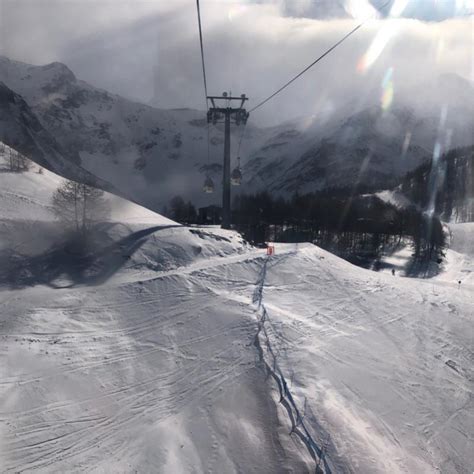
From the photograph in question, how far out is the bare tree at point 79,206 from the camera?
78.3 feet

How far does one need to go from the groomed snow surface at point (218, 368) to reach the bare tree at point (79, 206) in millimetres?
1713

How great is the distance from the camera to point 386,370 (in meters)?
13.8

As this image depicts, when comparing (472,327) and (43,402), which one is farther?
(472,327)

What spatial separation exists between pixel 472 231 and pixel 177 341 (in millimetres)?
97121

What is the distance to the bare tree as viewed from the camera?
23.9m

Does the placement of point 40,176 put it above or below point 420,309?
above

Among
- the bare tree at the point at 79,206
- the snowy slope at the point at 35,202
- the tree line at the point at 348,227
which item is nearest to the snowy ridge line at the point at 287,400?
the bare tree at the point at 79,206

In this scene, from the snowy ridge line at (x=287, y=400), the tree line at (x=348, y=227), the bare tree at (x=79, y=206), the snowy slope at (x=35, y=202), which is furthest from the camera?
the tree line at (x=348, y=227)

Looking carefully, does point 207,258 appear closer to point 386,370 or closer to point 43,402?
point 386,370

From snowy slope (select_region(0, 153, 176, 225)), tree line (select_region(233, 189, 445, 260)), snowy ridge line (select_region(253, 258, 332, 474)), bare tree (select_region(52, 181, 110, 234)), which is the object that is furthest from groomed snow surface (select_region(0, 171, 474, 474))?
tree line (select_region(233, 189, 445, 260))

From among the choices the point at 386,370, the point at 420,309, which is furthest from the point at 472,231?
the point at 386,370

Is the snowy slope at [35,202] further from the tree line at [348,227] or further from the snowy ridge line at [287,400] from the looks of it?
the tree line at [348,227]

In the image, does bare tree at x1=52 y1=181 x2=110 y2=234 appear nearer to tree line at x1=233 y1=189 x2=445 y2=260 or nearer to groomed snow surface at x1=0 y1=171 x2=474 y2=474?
groomed snow surface at x1=0 y1=171 x2=474 y2=474

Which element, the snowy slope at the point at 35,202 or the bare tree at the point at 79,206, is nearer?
the bare tree at the point at 79,206
